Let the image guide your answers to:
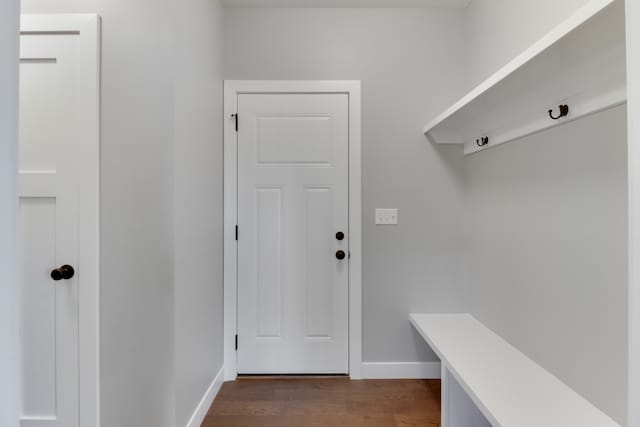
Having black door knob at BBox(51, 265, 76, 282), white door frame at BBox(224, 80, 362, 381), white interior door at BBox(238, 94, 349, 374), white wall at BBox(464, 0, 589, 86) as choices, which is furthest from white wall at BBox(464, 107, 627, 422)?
black door knob at BBox(51, 265, 76, 282)

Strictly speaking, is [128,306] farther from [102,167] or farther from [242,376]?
[242,376]

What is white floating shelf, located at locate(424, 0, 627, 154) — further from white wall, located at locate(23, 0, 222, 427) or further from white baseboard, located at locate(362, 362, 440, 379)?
white baseboard, located at locate(362, 362, 440, 379)

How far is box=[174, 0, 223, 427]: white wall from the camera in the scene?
1582 mm

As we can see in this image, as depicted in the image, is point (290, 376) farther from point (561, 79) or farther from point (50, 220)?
point (561, 79)

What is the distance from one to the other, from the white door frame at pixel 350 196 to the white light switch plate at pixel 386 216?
13cm

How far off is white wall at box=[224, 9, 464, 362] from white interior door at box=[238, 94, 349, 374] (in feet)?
0.61

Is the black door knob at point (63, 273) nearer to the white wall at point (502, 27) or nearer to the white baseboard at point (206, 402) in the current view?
the white baseboard at point (206, 402)

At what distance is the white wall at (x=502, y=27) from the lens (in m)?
1.49

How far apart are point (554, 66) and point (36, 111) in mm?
2049

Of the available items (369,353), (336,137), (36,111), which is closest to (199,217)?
(36,111)

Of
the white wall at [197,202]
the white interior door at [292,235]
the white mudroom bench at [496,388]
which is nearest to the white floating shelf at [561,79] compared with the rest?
the white interior door at [292,235]

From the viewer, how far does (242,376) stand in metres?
2.35

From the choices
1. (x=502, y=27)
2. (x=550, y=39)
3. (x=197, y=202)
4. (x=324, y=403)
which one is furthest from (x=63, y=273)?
(x=502, y=27)

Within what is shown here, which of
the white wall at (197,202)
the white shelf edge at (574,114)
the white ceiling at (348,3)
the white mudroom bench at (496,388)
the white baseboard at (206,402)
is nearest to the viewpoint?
the white shelf edge at (574,114)
